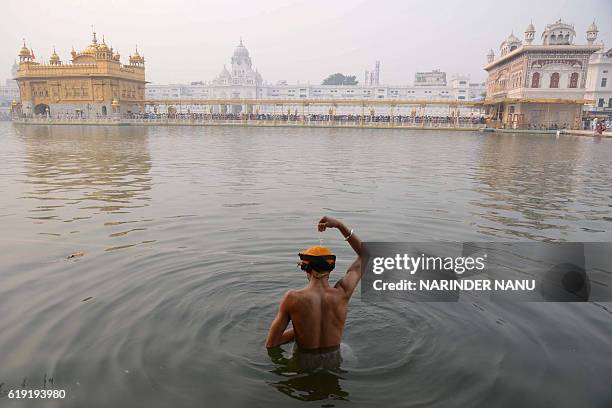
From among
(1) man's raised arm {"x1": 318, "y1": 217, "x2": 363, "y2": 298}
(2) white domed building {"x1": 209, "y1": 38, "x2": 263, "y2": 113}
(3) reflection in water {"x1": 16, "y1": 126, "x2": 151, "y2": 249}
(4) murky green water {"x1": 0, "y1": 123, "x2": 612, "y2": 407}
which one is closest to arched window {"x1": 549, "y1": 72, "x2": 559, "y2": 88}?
(4) murky green water {"x1": 0, "y1": 123, "x2": 612, "y2": 407}

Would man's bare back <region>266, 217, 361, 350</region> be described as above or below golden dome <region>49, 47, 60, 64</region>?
below

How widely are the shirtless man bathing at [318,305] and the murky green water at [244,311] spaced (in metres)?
0.23

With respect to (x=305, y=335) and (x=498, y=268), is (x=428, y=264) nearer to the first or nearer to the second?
(x=498, y=268)

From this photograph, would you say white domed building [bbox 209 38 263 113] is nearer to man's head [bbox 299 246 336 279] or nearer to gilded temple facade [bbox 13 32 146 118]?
gilded temple facade [bbox 13 32 146 118]

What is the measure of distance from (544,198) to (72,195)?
10.4m

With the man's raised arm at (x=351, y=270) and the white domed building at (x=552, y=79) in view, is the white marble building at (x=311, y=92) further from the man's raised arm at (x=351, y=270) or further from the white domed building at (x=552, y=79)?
the man's raised arm at (x=351, y=270)

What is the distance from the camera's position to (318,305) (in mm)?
3123

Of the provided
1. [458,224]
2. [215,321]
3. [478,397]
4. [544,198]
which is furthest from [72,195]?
[544,198]

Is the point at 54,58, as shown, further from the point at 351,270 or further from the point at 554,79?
the point at 351,270

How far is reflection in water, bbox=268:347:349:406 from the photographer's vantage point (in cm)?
311

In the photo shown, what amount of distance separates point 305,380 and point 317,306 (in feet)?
1.91

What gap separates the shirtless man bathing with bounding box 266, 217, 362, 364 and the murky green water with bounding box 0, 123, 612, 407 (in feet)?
0.75

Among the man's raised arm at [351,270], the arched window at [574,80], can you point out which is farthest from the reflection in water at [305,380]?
the arched window at [574,80]

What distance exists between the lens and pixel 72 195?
9.80 metres
